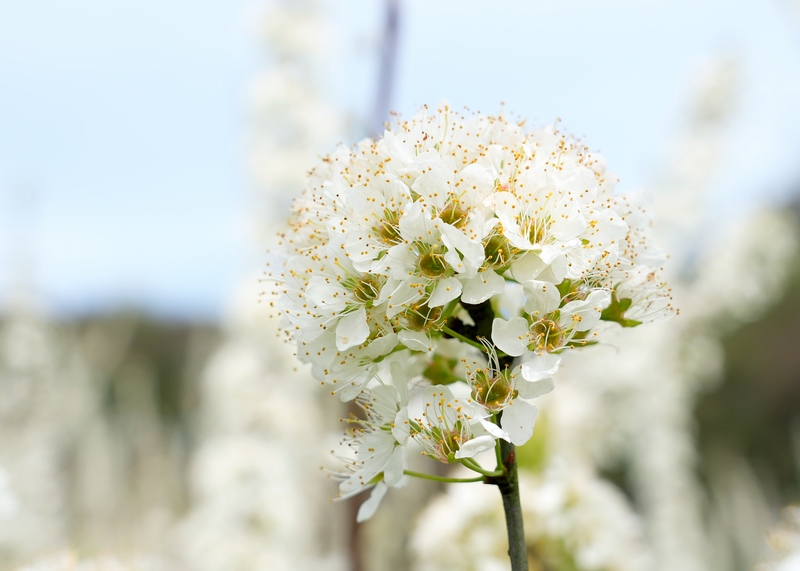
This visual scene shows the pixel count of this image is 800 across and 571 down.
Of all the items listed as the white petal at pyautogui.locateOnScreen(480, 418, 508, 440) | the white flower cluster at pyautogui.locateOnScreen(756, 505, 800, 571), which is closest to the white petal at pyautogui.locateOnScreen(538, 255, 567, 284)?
the white petal at pyautogui.locateOnScreen(480, 418, 508, 440)

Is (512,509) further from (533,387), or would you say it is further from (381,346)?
(381,346)

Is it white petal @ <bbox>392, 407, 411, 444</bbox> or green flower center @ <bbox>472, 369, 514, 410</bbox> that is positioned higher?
green flower center @ <bbox>472, 369, 514, 410</bbox>

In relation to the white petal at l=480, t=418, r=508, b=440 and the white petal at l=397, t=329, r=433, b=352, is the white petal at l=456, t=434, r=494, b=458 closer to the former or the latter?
the white petal at l=480, t=418, r=508, b=440

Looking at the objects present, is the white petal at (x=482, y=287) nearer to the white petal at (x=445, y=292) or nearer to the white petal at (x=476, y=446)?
the white petal at (x=445, y=292)

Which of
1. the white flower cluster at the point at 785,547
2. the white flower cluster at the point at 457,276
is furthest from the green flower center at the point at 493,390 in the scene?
the white flower cluster at the point at 785,547

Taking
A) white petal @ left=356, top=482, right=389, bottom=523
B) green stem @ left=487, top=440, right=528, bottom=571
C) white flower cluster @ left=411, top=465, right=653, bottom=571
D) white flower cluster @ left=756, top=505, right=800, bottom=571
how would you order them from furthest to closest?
white flower cluster @ left=411, top=465, right=653, bottom=571 < white flower cluster @ left=756, top=505, right=800, bottom=571 < white petal @ left=356, top=482, right=389, bottom=523 < green stem @ left=487, top=440, right=528, bottom=571

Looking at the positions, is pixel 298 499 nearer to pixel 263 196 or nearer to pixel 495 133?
pixel 263 196
